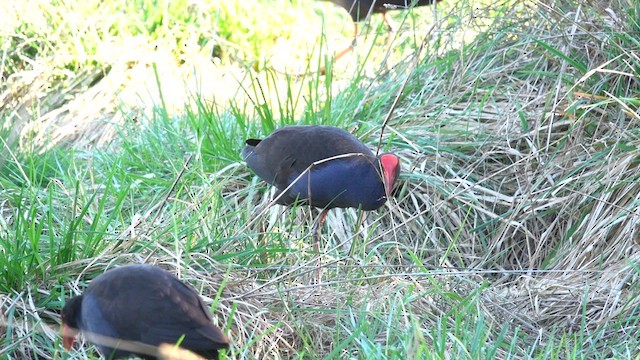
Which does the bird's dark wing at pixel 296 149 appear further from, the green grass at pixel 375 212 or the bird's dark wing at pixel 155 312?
the bird's dark wing at pixel 155 312

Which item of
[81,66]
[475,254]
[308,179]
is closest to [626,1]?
[475,254]

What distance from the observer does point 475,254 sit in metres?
4.31

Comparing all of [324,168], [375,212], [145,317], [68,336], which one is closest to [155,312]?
[145,317]

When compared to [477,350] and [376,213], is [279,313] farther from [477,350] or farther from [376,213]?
[376,213]

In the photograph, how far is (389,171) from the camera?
3795mm

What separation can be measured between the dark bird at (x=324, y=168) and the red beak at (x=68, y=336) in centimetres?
99

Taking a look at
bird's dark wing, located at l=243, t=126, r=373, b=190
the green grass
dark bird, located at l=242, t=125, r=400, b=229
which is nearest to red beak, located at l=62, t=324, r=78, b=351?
the green grass

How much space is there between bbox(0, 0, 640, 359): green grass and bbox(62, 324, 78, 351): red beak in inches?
2.1

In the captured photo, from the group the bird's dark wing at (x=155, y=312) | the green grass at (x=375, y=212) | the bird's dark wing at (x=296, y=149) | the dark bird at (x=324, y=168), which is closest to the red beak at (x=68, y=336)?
the green grass at (x=375, y=212)

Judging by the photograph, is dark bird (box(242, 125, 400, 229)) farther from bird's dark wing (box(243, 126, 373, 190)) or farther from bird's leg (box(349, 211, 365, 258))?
bird's leg (box(349, 211, 365, 258))

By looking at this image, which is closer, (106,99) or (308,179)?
(308,179)

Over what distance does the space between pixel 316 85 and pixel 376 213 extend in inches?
28.2

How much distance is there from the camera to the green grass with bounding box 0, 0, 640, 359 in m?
3.32

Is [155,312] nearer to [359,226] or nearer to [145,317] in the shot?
[145,317]
